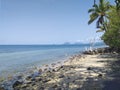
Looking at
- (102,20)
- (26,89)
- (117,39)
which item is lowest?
(26,89)

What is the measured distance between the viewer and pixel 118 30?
130ft

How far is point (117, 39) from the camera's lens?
4162 cm

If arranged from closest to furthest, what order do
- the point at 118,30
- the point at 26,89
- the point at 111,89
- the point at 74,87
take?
the point at 111,89
the point at 74,87
the point at 26,89
the point at 118,30

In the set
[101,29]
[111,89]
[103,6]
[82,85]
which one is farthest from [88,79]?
[101,29]

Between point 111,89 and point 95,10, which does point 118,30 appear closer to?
point 95,10

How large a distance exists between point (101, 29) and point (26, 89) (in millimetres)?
42571

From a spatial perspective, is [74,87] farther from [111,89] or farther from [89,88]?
[111,89]

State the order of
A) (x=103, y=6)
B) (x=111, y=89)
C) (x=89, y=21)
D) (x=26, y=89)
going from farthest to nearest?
(x=89, y=21) → (x=103, y=6) → (x=26, y=89) → (x=111, y=89)

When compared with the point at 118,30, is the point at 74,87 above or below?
below

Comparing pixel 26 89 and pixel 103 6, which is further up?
pixel 103 6

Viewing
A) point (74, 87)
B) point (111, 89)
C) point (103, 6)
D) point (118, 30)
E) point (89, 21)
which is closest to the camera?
point (111, 89)

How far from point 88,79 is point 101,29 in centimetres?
4054

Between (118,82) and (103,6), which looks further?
(103,6)

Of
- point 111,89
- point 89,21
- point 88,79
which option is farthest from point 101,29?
point 111,89
